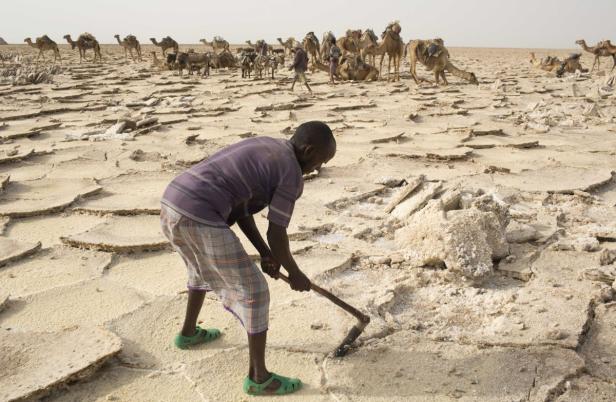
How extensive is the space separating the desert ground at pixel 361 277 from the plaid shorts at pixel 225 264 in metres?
0.31

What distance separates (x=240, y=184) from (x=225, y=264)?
26 cm

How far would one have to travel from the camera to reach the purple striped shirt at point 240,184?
1.62 meters

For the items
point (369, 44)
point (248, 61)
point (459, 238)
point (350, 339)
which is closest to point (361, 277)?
point (459, 238)

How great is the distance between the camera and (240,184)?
164cm

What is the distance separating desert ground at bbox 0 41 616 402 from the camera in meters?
1.85

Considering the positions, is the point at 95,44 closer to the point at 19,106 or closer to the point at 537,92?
the point at 19,106

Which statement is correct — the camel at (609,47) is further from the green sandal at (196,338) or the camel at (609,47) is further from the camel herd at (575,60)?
the green sandal at (196,338)

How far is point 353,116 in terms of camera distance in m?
7.52

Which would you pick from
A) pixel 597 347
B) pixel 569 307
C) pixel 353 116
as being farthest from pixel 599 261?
pixel 353 116

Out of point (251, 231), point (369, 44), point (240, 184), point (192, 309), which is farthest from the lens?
point (369, 44)

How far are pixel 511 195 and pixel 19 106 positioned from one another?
8103 mm

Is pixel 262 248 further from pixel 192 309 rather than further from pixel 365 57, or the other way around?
pixel 365 57

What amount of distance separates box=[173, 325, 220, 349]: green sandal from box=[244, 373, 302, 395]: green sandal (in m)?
0.33

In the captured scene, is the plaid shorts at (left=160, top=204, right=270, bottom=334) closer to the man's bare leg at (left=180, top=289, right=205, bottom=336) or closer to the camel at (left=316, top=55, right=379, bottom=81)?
the man's bare leg at (left=180, top=289, right=205, bottom=336)
